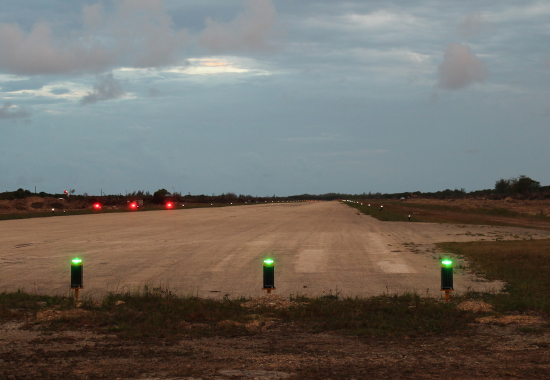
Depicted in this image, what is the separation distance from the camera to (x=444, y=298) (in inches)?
422

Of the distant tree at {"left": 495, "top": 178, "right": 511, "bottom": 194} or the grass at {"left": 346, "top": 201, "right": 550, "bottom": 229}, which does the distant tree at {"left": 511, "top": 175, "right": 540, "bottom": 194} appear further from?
the grass at {"left": 346, "top": 201, "right": 550, "bottom": 229}

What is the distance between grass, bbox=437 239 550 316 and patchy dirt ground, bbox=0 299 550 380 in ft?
5.55

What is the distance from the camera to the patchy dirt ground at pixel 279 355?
609 cm

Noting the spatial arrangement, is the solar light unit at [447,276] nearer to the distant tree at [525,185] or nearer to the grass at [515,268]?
the grass at [515,268]

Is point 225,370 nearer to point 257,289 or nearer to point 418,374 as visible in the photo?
point 418,374

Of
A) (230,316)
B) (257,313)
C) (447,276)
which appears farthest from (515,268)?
(230,316)

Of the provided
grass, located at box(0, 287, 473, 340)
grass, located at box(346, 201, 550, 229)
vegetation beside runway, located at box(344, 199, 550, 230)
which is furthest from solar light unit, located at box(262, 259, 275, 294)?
grass, located at box(346, 201, 550, 229)

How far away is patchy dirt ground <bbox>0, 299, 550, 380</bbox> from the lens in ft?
20.0

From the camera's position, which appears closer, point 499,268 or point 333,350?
point 333,350

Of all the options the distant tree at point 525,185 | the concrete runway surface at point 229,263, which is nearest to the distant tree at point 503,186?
the distant tree at point 525,185

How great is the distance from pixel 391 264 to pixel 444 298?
5243 millimetres

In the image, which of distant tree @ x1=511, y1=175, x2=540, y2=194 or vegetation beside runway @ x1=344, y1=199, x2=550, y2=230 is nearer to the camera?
vegetation beside runway @ x1=344, y1=199, x2=550, y2=230

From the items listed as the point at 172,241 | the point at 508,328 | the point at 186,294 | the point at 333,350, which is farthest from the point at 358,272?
the point at 172,241

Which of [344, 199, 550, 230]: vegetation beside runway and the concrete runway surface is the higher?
[344, 199, 550, 230]: vegetation beside runway
